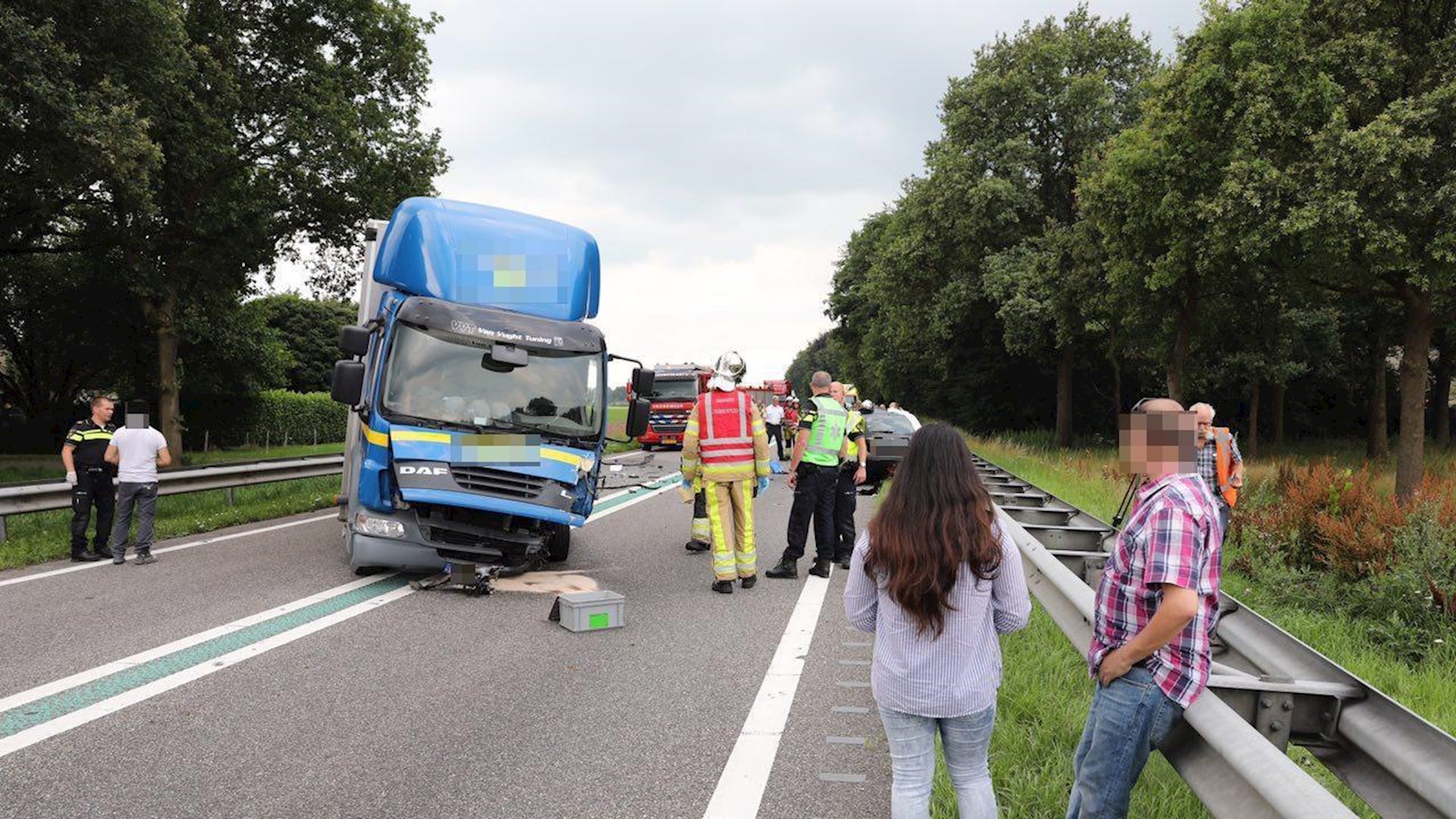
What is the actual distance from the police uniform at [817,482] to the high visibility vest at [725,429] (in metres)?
0.76

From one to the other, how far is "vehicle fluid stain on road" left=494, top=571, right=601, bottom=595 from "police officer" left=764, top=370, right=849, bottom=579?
5.59 feet

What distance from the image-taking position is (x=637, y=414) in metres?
9.52

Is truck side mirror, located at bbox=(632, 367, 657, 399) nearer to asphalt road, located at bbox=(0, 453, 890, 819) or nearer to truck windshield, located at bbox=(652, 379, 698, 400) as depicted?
asphalt road, located at bbox=(0, 453, 890, 819)

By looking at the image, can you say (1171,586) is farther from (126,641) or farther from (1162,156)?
(1162,156)

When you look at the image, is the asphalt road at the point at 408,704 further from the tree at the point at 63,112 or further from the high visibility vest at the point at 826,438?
the tree at the point at 63,112

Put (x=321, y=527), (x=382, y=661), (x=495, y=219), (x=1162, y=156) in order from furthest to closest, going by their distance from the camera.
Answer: (x=1162, y=156)
(x=321, y=527)
(x=495, y=219)
(x=382, y=661)

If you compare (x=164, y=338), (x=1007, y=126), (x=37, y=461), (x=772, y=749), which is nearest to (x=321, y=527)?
(x=772, y=749)

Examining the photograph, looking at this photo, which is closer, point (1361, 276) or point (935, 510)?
point (935, 510)

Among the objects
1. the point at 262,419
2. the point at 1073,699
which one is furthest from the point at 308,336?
the point at 1073,699

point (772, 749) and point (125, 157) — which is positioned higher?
point (125, 157)

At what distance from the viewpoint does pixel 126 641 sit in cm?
607

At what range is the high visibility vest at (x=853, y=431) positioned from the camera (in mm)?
9211

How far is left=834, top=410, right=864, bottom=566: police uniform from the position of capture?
923cm

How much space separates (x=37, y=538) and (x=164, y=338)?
13.8 m
